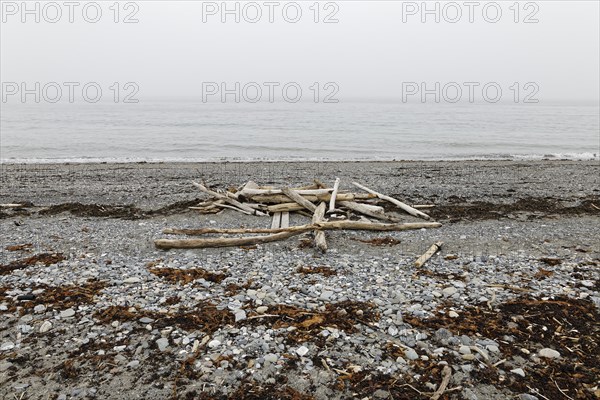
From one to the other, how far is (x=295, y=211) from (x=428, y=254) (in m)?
4.19

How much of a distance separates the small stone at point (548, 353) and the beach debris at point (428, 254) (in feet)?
8.88

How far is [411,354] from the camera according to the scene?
4.54 m

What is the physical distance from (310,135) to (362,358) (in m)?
38.1

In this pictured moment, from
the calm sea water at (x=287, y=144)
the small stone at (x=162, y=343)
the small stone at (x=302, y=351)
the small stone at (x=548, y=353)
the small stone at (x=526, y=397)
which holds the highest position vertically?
the calm sea water at (x=287, y=144)

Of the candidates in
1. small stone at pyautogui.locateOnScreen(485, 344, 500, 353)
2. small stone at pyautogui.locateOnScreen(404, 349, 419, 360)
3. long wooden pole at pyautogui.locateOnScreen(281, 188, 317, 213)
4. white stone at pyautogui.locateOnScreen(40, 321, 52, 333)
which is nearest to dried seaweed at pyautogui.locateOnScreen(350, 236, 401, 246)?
long wooden pole at pyautogui.locateOnScreen(281, 188, 317, 213)

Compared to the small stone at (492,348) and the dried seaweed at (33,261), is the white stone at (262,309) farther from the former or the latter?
the dried seaweed at (33,261)

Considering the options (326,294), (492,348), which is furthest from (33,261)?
(492,348)

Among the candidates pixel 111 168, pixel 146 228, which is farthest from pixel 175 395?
pixel 111 168

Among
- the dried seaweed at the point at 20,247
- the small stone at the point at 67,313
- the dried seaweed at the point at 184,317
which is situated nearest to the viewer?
the dried seaweed at the point at 184,317

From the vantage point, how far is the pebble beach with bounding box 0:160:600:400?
4160 millimetres

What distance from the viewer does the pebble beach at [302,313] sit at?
4.16m

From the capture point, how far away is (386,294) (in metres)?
6.01

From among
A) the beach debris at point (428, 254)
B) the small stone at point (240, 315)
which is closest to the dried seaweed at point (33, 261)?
the small stone at point (240, 315)

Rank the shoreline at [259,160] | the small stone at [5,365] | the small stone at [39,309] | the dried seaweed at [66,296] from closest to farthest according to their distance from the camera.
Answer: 1. the small stone at [5,365]
2. the small stone at [39,309]
3. the dried seaweed at [66,296]
4. the shoreline at [259,160]
